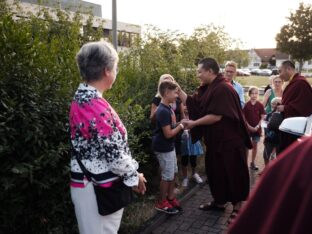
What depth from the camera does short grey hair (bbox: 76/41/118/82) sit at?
2350 mm

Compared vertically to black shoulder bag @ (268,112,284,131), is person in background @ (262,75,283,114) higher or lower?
higher

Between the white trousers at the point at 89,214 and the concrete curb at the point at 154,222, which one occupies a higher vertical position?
the white trousers at the point at 89,214

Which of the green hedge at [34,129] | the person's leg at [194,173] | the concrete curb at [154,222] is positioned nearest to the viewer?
the green hedge at [34,129]

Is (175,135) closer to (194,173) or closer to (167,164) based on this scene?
(167,164)

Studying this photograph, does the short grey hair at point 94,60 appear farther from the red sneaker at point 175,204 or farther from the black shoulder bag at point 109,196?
the red sneaker at point 175,204

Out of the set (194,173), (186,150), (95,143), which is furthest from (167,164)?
(95,143)

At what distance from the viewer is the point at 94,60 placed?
2.35 metres

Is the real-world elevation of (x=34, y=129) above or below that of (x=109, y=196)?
above

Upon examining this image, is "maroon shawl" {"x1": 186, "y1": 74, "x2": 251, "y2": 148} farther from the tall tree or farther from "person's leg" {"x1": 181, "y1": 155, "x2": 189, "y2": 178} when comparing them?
the tall tree

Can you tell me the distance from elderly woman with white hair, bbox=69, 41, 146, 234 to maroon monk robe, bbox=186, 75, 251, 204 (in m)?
2.10

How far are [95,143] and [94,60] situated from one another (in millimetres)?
595

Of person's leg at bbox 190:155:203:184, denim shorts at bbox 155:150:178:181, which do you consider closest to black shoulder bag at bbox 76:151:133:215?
denim shorts at bbox 155:150:178:181

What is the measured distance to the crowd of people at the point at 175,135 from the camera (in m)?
2.29

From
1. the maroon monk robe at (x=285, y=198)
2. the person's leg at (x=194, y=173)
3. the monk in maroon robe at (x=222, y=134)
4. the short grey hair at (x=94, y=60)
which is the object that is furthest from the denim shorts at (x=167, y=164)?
the maroon monk robe at (x=285, y=198)
